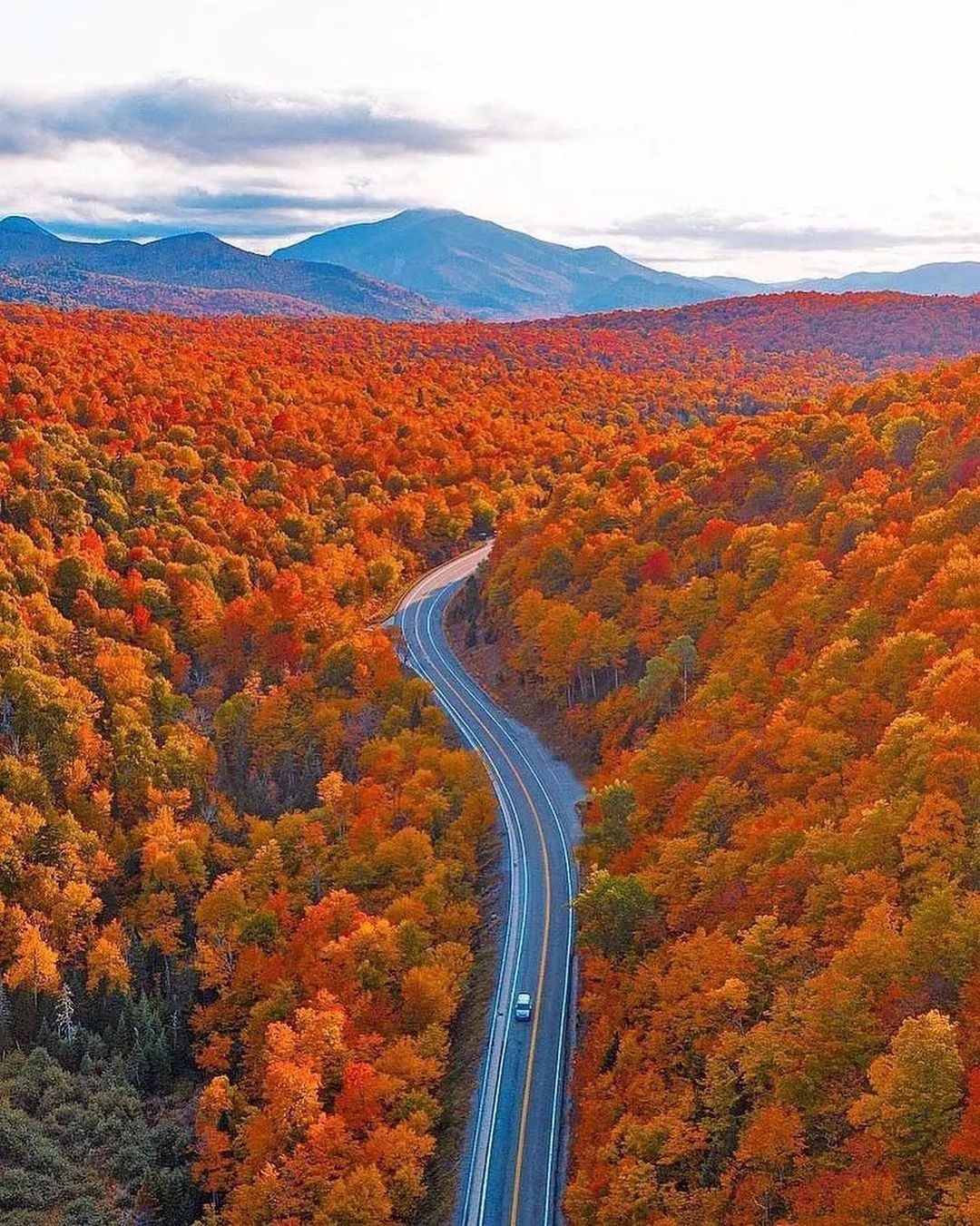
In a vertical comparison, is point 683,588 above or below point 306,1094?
above

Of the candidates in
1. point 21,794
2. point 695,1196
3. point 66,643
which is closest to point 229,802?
point 21,794

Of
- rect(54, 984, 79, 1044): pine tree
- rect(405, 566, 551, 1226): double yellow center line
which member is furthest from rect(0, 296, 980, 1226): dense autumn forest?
rect(405, 566, 551, 1226): double yellow center line

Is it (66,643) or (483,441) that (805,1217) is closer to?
(66,643)

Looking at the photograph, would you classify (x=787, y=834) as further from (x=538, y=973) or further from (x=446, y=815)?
(x=446, y=815)

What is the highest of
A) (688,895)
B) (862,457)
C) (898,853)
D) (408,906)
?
(862,457)

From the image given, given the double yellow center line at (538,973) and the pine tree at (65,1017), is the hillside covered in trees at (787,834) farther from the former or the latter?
the pine tree at (65,1017)

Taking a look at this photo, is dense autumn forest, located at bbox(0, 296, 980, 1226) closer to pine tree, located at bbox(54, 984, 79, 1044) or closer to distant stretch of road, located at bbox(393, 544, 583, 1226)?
pine tree, located at bbox(54, 984, 79, 1044)

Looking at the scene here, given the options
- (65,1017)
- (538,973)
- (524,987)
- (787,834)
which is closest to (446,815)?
(538,973)

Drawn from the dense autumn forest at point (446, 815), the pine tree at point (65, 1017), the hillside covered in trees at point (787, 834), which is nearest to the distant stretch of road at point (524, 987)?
the hillside covered in trees at point (787, 834)
